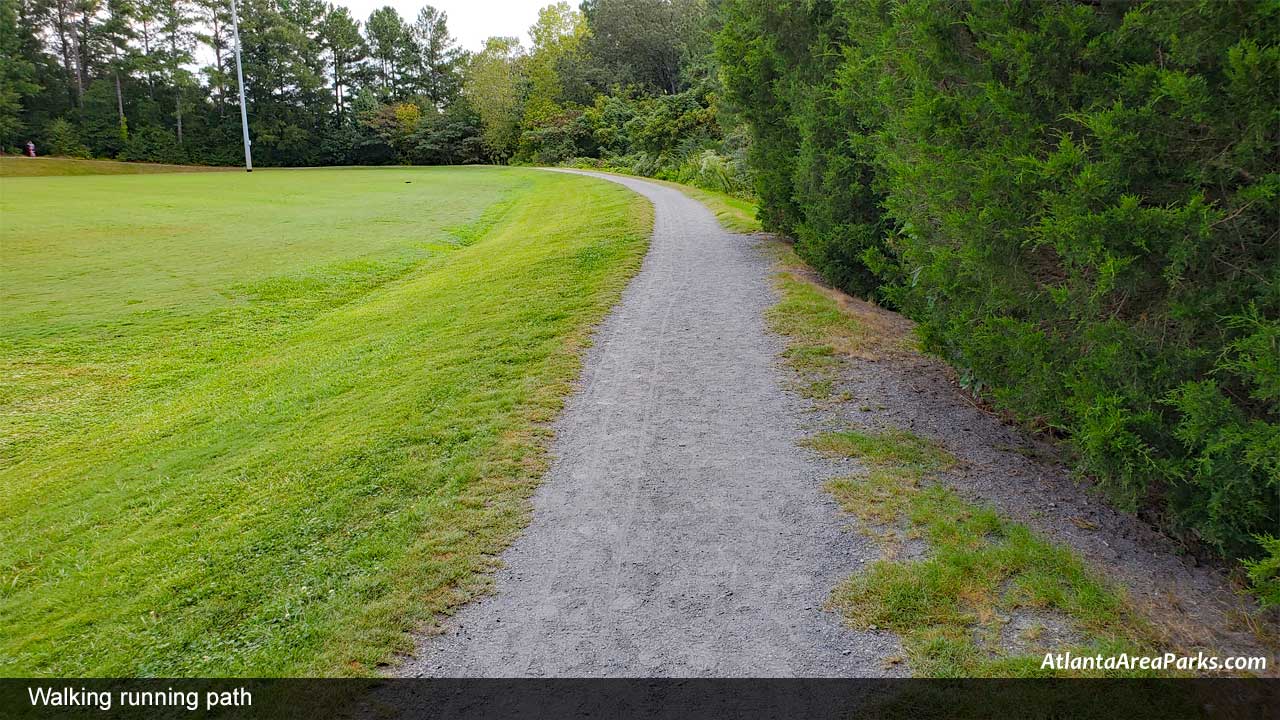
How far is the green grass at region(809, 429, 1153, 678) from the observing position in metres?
3.05

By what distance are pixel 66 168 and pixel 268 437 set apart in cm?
5516

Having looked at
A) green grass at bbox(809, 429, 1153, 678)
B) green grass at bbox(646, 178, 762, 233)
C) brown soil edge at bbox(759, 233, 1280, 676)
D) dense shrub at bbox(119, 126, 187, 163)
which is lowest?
green grass at bbox(809, 429, 1153, 678)

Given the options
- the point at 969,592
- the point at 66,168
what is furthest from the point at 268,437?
the point at 66,168

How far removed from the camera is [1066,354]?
12.7 feet

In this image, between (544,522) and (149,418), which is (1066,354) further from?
(149,418)

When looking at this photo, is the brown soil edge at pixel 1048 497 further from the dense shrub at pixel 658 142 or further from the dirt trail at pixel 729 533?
the dense shrub at pixel 658 142

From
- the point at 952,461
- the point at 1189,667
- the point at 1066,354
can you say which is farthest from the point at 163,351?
the point at 1189,667

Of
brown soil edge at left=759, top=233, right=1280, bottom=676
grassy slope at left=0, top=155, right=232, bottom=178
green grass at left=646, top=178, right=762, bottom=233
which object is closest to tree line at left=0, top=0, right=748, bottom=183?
grassy slope at left=0, top=155, right=232, bottom=178

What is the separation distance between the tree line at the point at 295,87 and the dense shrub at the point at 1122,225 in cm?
4587

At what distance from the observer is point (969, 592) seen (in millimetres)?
3436

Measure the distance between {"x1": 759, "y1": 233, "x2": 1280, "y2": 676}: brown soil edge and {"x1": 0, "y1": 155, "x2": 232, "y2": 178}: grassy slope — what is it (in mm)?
53915

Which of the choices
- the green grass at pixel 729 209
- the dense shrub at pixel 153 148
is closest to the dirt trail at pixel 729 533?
the green grass at pixel 729 209

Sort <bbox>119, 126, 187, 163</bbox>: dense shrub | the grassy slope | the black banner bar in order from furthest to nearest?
<bbox>119, 126, 187, 163</bbox>: dense shrub, the grassy slope, the black banner bar

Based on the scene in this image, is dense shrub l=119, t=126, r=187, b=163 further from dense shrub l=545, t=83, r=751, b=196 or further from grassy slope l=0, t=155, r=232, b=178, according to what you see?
dense shrub l=545, t=83, r=751, b=196
